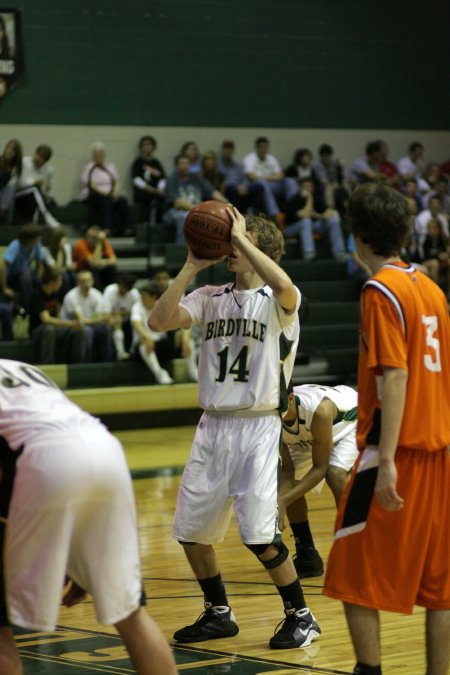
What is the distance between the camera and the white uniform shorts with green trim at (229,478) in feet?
15.7

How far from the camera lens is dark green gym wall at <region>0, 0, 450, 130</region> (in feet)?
51.8

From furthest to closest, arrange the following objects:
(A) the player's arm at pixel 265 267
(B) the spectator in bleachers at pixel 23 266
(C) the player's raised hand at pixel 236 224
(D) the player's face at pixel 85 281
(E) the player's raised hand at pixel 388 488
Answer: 1. (D) the player's face at pixel 85 281
2. (B) the spectator in bleachers at pixel 23 266
3. (C) the player's raised hand at pixel 236 224
4. (A) the player's arm at pixel 265 267
5. (E) the player's raised hand at pixel 388 488

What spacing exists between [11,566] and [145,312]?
8.92 m

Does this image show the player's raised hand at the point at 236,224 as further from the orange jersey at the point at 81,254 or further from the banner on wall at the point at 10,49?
the banner on wall at the point at 10,49

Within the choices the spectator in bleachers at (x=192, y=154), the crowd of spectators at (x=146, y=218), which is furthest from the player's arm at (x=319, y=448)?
the spectator in bleachers at (x=192, y=154)

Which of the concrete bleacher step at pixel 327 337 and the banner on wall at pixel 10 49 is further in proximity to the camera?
the banner on wall at pixel 10 49

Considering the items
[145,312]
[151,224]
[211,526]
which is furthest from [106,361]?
[211,526]

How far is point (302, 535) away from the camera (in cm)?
623

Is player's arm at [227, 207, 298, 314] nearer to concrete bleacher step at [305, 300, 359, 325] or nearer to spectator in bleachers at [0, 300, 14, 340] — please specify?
spectator in bleachers at [0, 300, 14, 340]

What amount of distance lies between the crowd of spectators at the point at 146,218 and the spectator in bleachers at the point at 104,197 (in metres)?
0.01

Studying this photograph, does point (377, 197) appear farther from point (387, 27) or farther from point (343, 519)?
point (387, 27)

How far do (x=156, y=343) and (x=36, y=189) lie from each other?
8.90 ft

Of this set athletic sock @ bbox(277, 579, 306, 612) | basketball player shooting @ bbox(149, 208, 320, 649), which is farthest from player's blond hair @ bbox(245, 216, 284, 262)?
athletic sock @ bbox(277, 579, 306, 612)

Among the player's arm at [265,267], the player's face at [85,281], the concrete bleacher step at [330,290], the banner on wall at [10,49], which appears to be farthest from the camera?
the banner on wall at [10,49]
